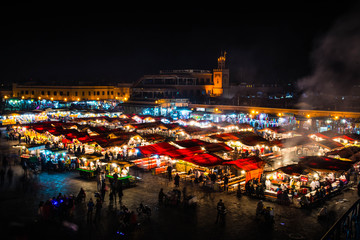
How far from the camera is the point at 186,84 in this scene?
6294cm

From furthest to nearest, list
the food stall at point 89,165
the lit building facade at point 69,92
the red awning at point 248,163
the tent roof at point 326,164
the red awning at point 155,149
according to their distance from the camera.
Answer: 1. the lit building facade at point 69,92
2. the red awning at point 155,149
3. the food stall at point 89,165
4. the red awning at point 248,163
5. the tent roof at point 326,164

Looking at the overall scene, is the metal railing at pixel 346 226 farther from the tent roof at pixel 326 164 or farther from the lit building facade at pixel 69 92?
the lit building facade at pixel 69 92

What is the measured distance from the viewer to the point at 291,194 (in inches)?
513

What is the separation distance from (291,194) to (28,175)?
13.6 metres

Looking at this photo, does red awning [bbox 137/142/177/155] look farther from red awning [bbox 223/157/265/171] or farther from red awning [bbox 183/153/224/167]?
red awning [bbox 223/157/265/171]

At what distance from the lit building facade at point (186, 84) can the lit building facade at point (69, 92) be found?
34.7 ft

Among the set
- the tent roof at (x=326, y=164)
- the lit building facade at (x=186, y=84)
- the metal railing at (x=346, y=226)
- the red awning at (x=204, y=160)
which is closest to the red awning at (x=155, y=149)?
the red awning at (x=204, y=160)

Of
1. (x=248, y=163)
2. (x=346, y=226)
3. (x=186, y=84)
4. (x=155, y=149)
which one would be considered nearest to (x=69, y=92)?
(x=186, y=84)

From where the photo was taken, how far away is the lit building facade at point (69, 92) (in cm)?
7350

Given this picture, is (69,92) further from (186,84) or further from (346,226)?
(346,226)

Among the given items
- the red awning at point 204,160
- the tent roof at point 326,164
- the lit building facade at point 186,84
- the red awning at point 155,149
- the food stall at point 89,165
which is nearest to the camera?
the tent roof at point 326,164

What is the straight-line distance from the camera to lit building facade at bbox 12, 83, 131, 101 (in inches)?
2894

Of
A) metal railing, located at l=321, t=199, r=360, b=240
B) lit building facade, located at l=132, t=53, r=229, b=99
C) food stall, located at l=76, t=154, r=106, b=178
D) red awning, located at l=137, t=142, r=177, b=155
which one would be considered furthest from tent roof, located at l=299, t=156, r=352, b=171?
lit building facade, located at l=132, t=53, r=229, b=99

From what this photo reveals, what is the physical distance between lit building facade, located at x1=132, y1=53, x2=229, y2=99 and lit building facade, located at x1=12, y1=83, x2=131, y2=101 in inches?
416
